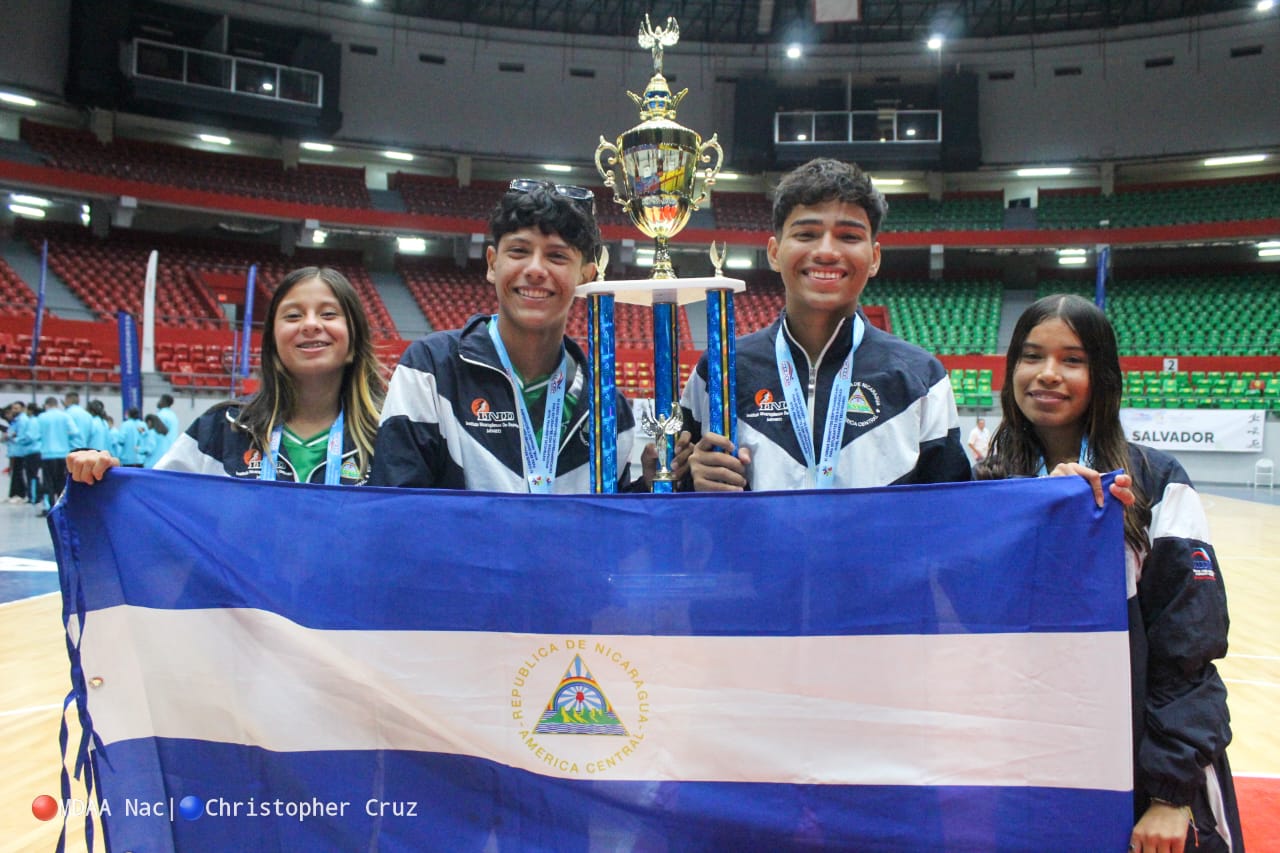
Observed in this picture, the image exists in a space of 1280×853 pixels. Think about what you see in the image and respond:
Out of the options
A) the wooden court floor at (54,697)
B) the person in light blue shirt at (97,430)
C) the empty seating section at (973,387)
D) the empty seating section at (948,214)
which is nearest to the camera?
the wooden court floor at (54,697)

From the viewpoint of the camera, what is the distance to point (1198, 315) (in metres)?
20.4

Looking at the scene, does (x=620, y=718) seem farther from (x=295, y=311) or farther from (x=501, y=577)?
(x=295, y=311)

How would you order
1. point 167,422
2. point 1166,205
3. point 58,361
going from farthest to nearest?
point 1166,205 → point 58,361 → point 167,422

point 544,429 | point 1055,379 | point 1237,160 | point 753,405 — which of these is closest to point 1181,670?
point 1055,379

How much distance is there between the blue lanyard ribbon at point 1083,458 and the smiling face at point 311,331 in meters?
1.76

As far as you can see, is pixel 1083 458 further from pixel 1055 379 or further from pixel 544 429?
pixel 544 429

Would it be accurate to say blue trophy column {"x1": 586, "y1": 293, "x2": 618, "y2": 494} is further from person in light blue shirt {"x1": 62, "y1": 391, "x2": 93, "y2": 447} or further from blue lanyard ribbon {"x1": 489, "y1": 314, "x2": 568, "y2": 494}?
person in light blue shirt {"x1": 62, "y1": 391, "x2": 93, "y2": 447}

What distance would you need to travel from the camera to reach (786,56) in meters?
23.5

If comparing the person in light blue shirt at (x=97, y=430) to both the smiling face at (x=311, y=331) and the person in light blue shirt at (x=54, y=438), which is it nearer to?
the person in light blue shirt at (x=54, y=438)

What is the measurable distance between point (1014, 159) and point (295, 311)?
24.9 m

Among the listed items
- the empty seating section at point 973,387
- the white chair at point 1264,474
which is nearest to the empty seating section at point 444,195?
the empty seating section at point 973,387

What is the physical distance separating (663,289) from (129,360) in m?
11.5

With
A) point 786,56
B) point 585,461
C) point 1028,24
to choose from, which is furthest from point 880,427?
point 1028,24

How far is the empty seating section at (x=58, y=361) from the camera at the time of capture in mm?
13898
